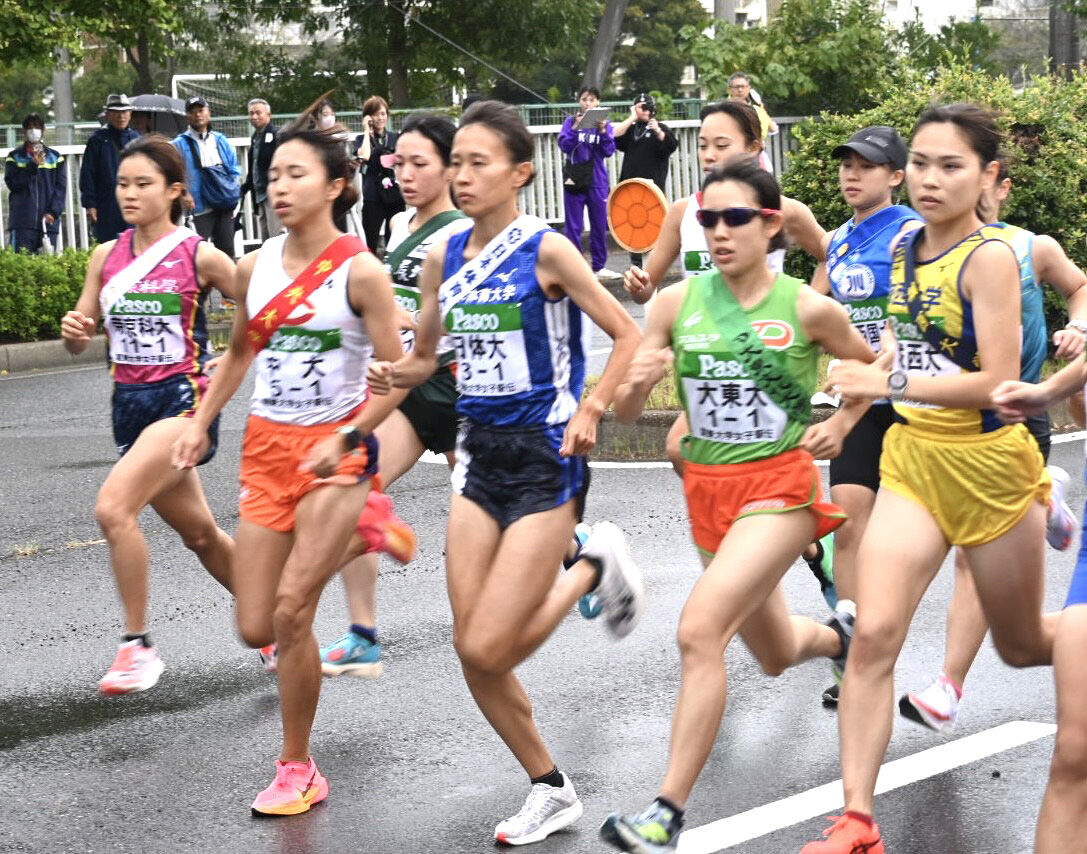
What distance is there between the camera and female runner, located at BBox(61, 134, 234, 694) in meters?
6.68

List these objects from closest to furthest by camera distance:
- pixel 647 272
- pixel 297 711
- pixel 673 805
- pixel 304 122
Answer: pixel 673 805, pixel 297 711, pixel 304 122, pixel 647 272

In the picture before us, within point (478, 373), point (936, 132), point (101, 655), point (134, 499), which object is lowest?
point (101, 655)

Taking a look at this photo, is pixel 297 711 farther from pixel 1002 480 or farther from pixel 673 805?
pixel 1002 480

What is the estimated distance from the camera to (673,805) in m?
4.71

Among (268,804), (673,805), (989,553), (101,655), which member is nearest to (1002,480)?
(989,553)

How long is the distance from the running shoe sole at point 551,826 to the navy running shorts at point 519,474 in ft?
2.69

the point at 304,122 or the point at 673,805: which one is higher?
the point at 304,122

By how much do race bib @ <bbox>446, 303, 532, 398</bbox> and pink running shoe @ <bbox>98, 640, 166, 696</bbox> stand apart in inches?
70.6

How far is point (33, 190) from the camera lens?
19.8 m

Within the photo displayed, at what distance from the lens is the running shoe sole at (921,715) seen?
18.6 ft

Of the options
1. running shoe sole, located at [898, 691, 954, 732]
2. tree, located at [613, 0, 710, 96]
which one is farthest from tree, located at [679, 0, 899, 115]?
tree, located at [613, 0, 710, 96]

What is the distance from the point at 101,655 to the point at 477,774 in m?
2.20

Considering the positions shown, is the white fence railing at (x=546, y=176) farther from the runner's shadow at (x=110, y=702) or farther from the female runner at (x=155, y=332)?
the runner's shadow at (x=110, y=702)

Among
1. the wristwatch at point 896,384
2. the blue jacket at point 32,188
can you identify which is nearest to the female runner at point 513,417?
the wristwatch at point 896,384
